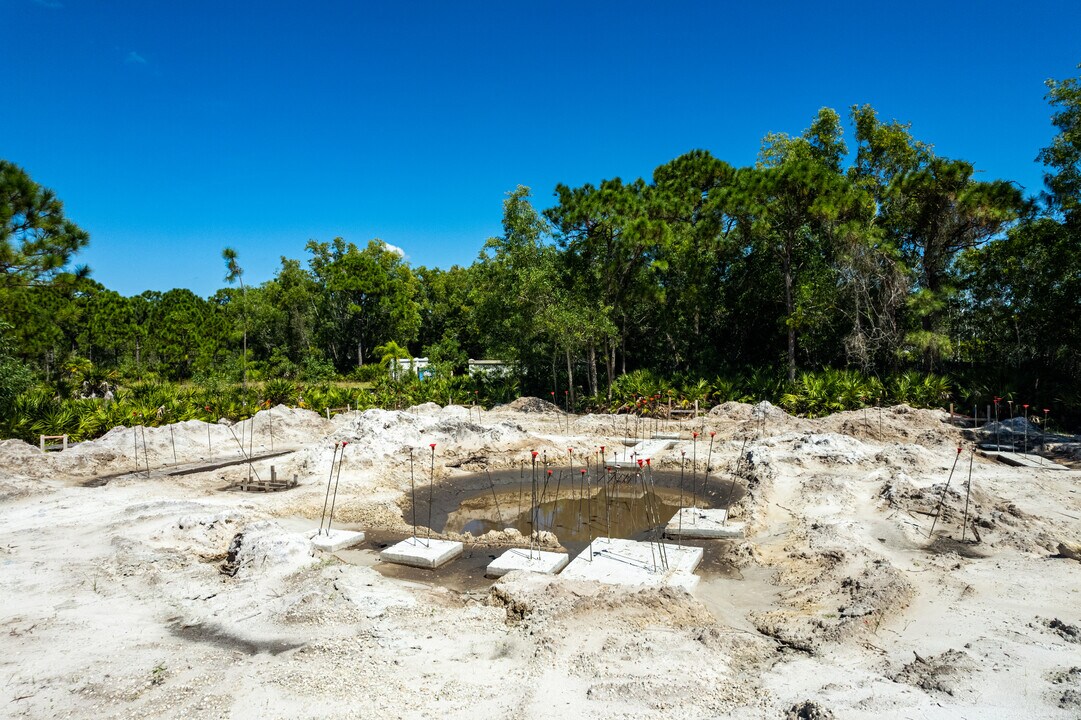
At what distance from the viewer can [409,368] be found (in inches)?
1181

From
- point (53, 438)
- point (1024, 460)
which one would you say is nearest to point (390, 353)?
point (53, 438)

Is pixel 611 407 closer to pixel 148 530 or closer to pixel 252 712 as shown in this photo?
pixel 148 530

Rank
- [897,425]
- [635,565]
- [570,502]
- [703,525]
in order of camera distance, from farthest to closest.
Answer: [897,425]
[570,502]
[703,525]
[635,565]

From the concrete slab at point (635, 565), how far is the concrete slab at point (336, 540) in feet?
12.1

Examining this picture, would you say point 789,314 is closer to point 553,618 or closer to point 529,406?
point 529,406

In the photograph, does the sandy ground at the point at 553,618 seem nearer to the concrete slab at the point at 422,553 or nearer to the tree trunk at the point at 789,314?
the concrete slab at the point at 422,553

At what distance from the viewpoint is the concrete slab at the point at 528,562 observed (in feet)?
26.7

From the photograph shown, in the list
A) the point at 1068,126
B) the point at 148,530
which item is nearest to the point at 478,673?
the point at 148,530

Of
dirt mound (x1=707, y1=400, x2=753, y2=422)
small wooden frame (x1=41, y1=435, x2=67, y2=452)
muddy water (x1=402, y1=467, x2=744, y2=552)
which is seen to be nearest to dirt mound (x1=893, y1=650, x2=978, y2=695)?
muddy water (x1=402, y1=467, x2=744, y2=552)

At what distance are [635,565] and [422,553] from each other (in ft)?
10.1

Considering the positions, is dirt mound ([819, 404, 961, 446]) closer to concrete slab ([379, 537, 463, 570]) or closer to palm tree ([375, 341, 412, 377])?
concrete slab ([379, 537, 463, 570])

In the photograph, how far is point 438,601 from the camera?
23.6 ft

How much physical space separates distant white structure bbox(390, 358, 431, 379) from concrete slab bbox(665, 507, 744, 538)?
19077mm

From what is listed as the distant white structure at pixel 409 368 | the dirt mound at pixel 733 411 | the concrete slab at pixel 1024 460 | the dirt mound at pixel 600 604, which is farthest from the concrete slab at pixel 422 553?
the distant white structure at pixel 409 368
